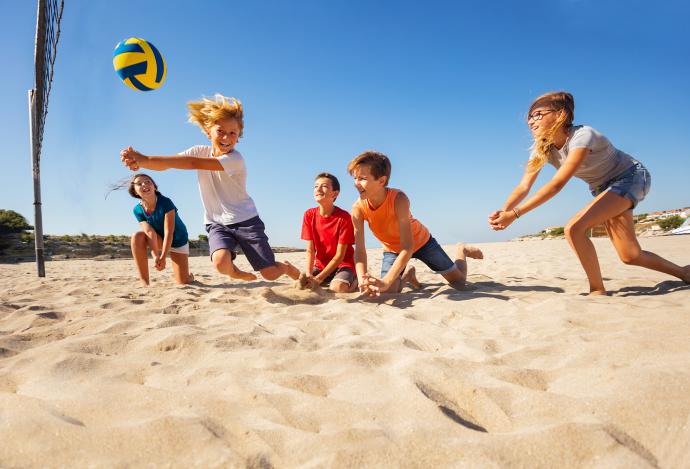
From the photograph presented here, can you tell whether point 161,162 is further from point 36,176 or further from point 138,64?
point 36,176

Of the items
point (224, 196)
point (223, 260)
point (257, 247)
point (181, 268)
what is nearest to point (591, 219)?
point (257, 247)

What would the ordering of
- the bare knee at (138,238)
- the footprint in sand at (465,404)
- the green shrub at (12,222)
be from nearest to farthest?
the footprint in sand at (465,404) → the bare knee at (138,238) → the green shrub at (12,222)

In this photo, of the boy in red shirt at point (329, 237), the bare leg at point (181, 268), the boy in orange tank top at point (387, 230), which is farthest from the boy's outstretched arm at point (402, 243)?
the bare leg at point (181, 268)

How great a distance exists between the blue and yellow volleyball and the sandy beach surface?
8.68 feet

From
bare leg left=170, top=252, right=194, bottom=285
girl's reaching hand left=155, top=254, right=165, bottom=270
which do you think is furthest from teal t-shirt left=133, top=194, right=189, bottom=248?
girl's reaching hand left=155, top=254, right=165, bottom=270

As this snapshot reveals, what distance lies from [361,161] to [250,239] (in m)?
1.40

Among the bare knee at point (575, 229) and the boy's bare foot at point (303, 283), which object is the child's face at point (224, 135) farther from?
the bare knee at point (575, 229)

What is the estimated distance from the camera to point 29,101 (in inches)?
251

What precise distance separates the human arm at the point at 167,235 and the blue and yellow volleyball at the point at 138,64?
4.54 feet

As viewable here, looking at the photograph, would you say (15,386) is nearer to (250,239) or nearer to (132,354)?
(132,354)

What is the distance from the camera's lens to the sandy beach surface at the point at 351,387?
1083 mm

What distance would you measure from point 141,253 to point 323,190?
2.31 m

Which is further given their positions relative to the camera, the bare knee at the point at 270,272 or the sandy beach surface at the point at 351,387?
the bare knee at the point at 270,272

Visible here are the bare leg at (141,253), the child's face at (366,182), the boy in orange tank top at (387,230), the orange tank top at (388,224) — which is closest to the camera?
the boy in orange tank top at (387,230)
